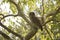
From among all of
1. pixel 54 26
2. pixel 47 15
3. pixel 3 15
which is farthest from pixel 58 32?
pixel 3 15

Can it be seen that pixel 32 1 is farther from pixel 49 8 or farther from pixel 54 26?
pixel 54 26

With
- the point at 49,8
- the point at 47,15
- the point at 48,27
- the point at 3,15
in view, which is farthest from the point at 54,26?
the point at 3,15

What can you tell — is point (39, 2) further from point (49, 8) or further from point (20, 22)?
point (20, 22)

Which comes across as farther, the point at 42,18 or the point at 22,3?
the point at 22,3

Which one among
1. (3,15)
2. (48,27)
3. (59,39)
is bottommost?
(59,39)

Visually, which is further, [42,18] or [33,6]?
[33,6]

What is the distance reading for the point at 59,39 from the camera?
6863mm

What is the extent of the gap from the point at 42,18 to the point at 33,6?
1.23 meters

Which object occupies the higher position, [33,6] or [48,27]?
[33,6]

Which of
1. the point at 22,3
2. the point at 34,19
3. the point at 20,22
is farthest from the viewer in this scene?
the point at 20,22

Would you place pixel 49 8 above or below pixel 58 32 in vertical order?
above

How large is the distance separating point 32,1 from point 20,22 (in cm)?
169

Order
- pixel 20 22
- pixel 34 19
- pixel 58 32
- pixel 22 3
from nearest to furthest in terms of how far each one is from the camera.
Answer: pixel 34 19, pixel 22 3, pixel 58 32, pixel 20 22

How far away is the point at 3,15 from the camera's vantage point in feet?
20.5
